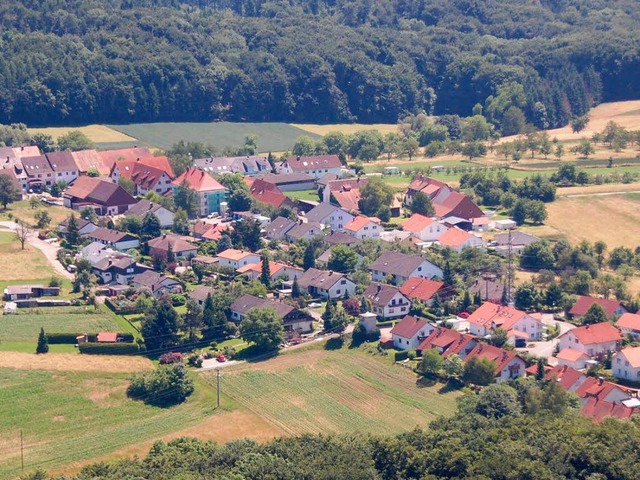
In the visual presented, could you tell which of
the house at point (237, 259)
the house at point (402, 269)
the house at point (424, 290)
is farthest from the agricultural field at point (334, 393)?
the house at point (237, 259)

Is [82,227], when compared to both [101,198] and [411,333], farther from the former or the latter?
[411,333]

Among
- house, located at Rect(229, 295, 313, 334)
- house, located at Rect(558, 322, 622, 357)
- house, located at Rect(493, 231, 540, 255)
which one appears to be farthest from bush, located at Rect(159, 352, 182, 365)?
house, located at Rect(493, 231, 540, 255)

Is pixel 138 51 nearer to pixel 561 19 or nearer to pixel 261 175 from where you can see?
pixel 261 175

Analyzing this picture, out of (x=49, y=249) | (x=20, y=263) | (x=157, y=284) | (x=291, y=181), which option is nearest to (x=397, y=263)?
(x=157, y=284)

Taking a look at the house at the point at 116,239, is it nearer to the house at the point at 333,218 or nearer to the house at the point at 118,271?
the house at the point at 118,271

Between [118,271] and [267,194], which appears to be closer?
[118,271]

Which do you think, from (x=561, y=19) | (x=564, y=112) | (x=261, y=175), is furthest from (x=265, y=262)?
(x=561, y=19)
